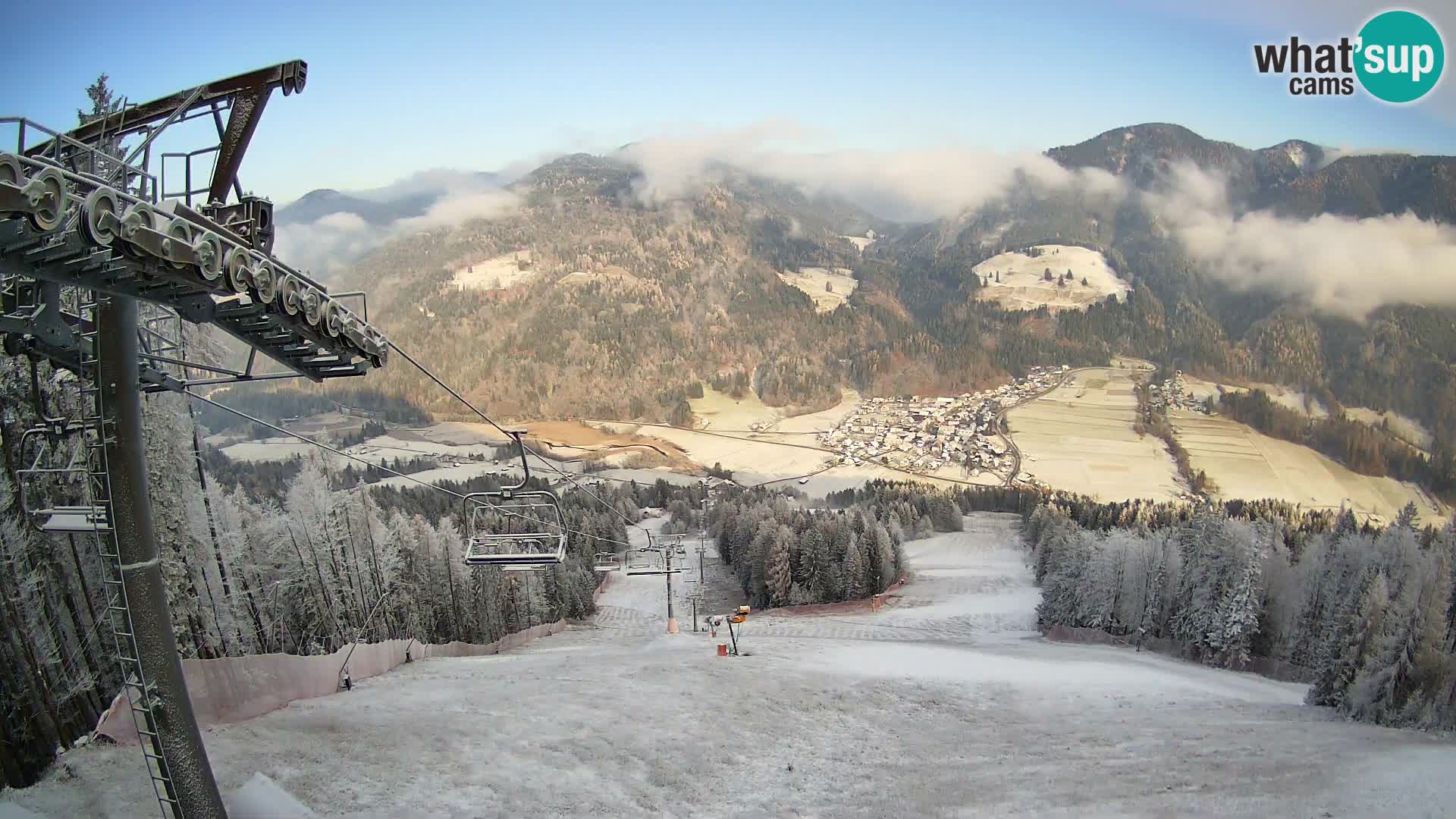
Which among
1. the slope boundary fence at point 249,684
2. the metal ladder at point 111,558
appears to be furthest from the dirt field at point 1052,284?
the metal ladder at point 111,558

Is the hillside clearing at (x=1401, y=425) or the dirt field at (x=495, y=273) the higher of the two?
the dirt field at (x=495, y=273)

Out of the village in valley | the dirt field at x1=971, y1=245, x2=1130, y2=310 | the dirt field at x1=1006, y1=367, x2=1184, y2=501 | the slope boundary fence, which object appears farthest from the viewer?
the dirt field at x1=971, y1=245, x2=1130, y2=310

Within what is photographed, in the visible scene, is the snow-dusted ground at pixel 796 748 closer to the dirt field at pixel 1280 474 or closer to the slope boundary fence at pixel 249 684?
the slope boundary fence at pixel 249 684

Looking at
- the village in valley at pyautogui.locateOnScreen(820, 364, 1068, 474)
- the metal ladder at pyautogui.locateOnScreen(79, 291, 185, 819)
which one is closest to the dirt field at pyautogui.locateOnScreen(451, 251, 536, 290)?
the village in valley at pyautogui.locateOnScreen(820, 364, 1068, 474)

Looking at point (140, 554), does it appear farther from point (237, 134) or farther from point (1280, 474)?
point (1280, 474)

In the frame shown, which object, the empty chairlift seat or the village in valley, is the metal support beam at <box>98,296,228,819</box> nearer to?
the empty chairlift seat

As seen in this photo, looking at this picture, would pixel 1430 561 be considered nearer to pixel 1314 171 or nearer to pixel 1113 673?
pixel 1113 673

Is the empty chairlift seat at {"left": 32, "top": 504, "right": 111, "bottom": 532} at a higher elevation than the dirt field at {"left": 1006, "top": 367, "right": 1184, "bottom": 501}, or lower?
higher
